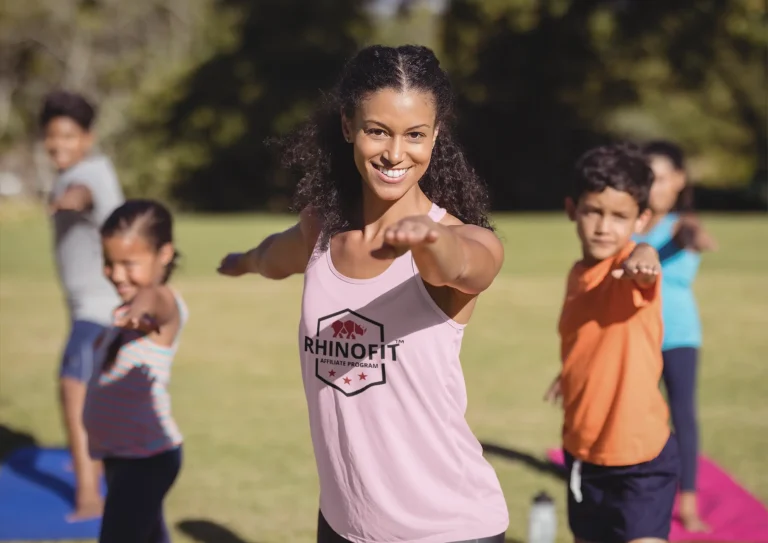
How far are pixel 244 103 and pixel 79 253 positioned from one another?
31.7 meters

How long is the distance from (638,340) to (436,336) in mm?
1352

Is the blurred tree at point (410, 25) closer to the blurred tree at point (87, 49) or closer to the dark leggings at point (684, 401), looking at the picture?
the blurred tree at point (87, 49)

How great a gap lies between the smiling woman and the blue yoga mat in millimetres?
2633

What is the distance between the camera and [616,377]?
132 inches

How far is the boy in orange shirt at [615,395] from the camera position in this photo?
10.9 feet

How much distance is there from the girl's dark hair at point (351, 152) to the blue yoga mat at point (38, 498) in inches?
108

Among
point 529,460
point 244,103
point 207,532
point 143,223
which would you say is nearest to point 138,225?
point 143,223

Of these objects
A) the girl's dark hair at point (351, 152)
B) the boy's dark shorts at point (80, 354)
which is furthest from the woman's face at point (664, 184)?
the boy's dark shorts at point (80, 354)

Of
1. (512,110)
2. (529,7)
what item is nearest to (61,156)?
(529,7)

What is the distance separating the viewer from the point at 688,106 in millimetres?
50062

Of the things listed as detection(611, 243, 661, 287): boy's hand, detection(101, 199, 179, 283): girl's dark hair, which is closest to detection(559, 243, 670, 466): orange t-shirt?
detection(611, 243, 661, 287): boy's hand

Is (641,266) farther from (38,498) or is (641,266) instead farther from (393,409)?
(38,498)

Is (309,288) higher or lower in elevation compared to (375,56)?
lower

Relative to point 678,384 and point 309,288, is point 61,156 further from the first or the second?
point 678,384
